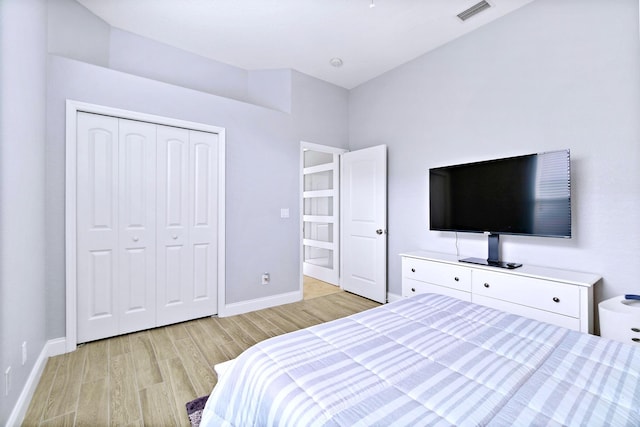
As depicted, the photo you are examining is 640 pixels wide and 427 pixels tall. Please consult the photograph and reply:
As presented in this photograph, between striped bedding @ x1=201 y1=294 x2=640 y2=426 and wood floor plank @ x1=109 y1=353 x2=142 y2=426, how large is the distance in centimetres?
87

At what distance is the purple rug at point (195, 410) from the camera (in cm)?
156

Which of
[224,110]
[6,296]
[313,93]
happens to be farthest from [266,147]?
[6,296]

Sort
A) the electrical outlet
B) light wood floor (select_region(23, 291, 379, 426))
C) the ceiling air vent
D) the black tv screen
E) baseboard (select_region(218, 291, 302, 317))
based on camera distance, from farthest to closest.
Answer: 1. baseboard (select_region(218, 291, 302, 317))
2. the ceiling air vent
3. the black tv screen
4. light wood floor (select_region(23, 291, 379, 426))
5. the electrical outlet

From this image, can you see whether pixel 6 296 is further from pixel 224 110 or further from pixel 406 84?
pixel 406 84

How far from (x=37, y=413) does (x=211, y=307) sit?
1.54 metres

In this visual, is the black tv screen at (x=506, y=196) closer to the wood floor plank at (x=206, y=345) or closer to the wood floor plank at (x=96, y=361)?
the wood floor plank at (x=206, y=345)

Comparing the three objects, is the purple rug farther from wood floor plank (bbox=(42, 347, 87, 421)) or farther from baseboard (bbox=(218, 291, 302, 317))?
baseboard (bbox=(218, 291, 302, 317))

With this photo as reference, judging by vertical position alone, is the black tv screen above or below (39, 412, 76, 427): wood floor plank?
above

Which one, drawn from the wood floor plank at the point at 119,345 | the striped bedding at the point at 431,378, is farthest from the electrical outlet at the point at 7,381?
the striped bedding at the point at 431,378

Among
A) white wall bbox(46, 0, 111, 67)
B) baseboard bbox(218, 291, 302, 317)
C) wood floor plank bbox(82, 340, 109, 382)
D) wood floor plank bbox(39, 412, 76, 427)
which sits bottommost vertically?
wood floor plank bbox(39, 412, 76, 427)

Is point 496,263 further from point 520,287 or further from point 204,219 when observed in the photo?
point 204,219

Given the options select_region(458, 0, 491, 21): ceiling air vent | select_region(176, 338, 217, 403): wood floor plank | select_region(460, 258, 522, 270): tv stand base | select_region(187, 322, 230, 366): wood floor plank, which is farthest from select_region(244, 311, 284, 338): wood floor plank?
select_region(458, 0, 491, 21): ceiling air vent

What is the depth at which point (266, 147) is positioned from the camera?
3.44 metres

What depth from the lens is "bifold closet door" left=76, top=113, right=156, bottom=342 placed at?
243cm
